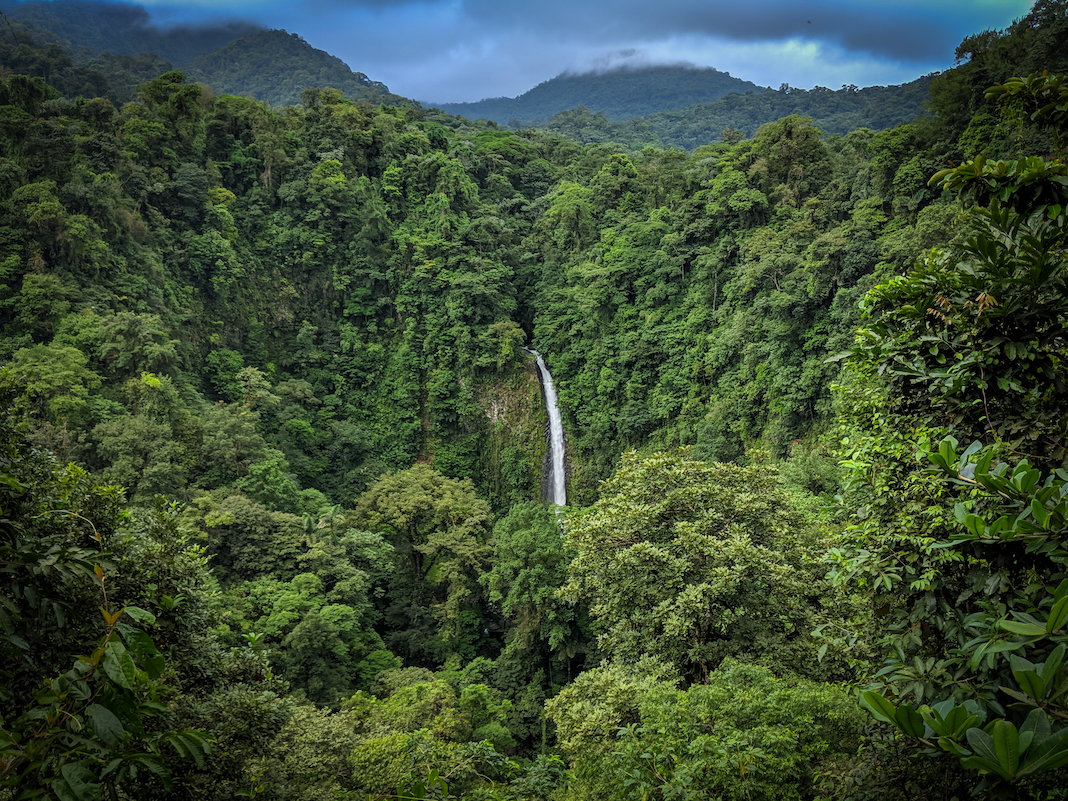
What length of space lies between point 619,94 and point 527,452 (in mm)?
69542

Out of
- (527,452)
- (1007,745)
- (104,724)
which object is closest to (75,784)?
(104,724)

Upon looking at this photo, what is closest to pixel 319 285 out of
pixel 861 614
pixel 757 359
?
pixel 757 359

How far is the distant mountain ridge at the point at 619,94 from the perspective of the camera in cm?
6906

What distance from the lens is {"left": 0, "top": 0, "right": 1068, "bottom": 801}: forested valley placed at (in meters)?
2.32

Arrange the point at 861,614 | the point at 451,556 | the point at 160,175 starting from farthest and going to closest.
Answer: the point at 160,175 → the point at 451,556 → the point at 861,614

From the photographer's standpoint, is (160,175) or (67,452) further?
(160,175)

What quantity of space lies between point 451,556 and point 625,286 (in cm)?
1190

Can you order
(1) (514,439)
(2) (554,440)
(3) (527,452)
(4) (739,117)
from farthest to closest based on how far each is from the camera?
(4) (739,117) < (1) (514,439) < (3) (527,452) < (2) (554,440)


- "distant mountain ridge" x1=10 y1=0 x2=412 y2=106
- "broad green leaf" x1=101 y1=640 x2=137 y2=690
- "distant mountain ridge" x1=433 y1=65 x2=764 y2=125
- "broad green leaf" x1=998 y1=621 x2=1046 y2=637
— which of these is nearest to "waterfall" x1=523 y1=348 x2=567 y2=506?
"broad green leaf" x1=101 y1=640 x2=137 y2=690

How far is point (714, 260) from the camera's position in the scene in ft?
61.1

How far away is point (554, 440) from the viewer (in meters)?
22.6

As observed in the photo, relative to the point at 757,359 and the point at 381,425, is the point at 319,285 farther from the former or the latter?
the point at 757,359

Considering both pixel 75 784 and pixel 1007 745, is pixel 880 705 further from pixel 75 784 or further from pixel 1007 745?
pixel 75 784

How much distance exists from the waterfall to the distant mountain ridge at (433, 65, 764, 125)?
5172 cm
